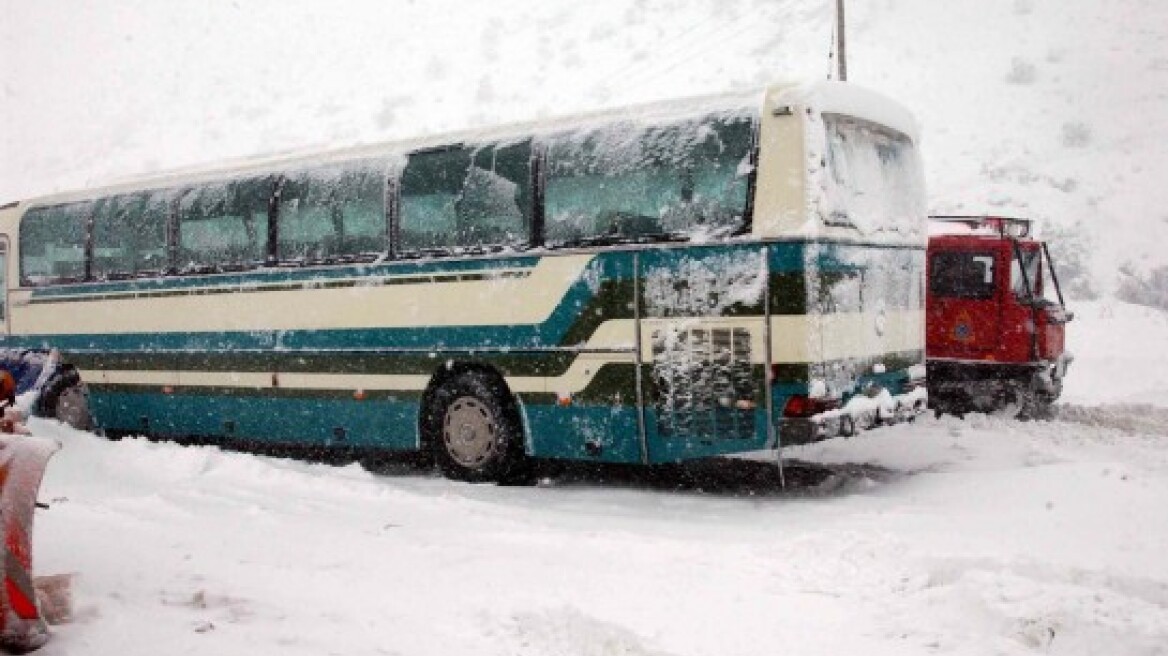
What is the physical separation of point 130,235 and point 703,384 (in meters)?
8.09

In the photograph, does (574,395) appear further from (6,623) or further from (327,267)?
(6,623)

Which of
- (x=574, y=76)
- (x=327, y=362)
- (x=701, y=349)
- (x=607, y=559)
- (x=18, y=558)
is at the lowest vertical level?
(x=607, y=559)

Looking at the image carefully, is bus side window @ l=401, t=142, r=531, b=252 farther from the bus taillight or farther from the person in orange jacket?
the person in orange jacket

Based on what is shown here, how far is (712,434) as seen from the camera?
29.2ft

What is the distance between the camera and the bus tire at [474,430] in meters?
10.2

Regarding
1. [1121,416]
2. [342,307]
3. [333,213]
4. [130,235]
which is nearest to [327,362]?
[342,307]

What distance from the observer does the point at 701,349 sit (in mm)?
8875

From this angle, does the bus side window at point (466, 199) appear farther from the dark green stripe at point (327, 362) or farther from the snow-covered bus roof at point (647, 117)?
the dark green stripe at point (327, 362)

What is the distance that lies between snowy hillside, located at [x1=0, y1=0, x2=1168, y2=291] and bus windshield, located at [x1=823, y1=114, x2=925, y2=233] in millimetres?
16030

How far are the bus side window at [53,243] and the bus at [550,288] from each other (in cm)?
84

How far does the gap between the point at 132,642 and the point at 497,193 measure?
19.9 ft

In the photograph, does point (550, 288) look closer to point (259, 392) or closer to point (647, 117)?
point (647, 117)

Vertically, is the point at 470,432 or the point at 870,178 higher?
the point at 870,178

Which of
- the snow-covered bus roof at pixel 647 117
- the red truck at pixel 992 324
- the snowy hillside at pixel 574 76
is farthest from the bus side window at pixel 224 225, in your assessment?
the snowy hillside at pixel 574 76
